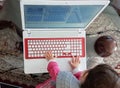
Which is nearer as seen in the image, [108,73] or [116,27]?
[108,73]

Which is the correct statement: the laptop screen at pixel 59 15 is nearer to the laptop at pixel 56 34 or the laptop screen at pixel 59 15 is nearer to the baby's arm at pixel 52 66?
the laptop at pixel 56 34

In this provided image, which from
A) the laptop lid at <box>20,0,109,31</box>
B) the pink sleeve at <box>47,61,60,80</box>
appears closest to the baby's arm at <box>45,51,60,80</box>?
the pink sleeve at <box>47,61,60,80</box>

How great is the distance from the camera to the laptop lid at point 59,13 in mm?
1362

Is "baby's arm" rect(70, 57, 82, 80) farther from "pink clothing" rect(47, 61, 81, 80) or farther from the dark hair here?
the dark hair

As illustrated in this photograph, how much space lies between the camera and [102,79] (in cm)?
127

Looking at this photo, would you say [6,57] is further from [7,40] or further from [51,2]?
[51,2]

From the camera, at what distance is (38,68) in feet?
5.01

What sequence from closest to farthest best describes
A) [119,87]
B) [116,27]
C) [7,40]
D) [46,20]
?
[119,87] < [46,20] < [7,40] < [116,27]

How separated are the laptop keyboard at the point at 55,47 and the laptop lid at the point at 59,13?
61mm

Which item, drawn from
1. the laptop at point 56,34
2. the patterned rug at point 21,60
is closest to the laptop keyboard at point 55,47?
the laptop at point 56,34

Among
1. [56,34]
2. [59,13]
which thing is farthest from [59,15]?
[56,34]

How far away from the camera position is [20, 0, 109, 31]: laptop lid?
1.36 metres

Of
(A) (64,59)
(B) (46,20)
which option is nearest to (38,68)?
(A) (64,59)

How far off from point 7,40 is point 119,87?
27.0 inches
